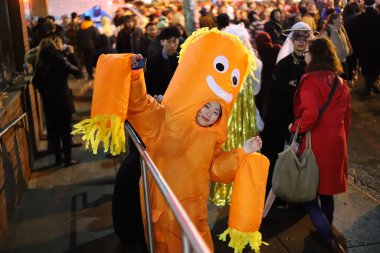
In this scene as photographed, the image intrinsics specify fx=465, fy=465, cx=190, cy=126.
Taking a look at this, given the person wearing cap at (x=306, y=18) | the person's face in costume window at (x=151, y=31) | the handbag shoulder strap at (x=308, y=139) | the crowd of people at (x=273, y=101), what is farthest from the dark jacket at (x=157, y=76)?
the person wearing cap at (x=306, y=18)

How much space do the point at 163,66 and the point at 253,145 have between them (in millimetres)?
2248

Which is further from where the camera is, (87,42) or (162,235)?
(87,42)

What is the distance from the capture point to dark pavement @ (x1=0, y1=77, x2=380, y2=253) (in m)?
4.13

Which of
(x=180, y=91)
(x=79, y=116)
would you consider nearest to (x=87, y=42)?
(x=79, y=116)

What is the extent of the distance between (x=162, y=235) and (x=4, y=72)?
4666 mm

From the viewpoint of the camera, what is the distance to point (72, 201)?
17.0 feet

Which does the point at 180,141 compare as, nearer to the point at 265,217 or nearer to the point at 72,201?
the point at 265,217

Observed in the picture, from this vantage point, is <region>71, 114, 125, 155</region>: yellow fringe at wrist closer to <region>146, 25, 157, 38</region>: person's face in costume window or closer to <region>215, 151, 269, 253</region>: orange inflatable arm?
<region>215, 151, 269, 253</region>: orange inflatable arm

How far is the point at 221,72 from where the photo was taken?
2818 millimetres

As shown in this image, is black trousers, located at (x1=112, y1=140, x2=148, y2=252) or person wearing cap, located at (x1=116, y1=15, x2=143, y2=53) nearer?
black trousers, located at (x1=112, y1=140, x2=148, y2=252)

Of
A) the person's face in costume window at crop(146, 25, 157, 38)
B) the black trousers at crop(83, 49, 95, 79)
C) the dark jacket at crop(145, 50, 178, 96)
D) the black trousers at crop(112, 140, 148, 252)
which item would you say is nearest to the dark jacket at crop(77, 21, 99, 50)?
the black trousers at crop(83, 49, 95, 79)

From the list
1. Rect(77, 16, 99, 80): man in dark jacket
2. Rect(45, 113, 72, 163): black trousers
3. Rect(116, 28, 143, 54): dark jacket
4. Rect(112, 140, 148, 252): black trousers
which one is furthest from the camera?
Rect(77, 16, 99, 80): man in dark jacket

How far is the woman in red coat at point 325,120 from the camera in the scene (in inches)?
149

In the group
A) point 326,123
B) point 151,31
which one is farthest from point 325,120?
point 151,31
